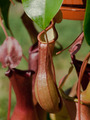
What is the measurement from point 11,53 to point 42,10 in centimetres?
35

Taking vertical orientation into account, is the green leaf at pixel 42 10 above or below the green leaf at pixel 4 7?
above

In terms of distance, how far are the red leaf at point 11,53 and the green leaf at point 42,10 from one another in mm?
291

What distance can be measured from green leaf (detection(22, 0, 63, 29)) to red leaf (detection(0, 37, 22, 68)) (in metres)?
0.29

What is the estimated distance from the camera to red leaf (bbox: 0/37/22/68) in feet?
2.91

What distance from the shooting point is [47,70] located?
0.80 m

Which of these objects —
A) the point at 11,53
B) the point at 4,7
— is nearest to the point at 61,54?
the point at 4,7

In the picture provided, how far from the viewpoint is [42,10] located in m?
0.59

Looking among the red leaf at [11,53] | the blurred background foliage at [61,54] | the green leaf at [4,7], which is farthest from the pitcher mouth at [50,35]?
the blurred background foliage at [61,54]

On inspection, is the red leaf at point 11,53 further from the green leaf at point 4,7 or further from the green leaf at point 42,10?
the green leaf at point 42,10

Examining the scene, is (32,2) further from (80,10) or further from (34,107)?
(34,107)

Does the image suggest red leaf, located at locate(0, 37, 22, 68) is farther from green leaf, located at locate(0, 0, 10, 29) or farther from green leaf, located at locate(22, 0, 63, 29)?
green leaf, located at locate(22, 0, 63, 29)

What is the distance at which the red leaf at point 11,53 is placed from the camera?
89 cm

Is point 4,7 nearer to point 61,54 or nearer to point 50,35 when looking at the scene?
point 50,35

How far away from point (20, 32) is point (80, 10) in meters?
2.44
